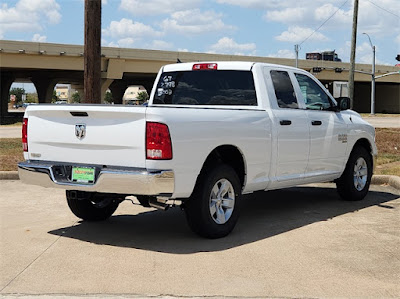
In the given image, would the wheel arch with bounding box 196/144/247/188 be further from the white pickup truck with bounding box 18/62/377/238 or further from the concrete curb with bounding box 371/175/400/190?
the concrete curb with bounding box 371/175/400/190

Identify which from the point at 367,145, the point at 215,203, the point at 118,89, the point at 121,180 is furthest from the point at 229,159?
the point at 118,89

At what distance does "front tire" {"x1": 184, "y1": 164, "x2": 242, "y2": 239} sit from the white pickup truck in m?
0.01

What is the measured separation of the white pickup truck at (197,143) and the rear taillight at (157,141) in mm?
10

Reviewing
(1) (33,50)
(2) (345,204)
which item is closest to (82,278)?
(2) (345,204)

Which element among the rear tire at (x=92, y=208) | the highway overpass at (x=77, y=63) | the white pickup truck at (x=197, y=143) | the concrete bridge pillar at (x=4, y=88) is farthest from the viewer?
the concrete bridge pillar at (x=4, y=88)

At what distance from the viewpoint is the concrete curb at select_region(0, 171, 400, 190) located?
1082 centimetres

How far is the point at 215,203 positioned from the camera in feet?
22.0

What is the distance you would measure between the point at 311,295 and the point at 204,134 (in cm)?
228

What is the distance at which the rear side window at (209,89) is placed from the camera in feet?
25.4

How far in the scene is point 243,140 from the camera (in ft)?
22.7

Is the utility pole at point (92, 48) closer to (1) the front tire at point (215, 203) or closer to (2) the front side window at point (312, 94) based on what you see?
(2) the front side window at point (312, 94)

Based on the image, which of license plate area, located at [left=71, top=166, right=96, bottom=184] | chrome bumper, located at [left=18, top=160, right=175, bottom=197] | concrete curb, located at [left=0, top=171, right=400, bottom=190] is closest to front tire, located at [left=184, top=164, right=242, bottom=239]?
chrome bumper, located at [left=18, top=160, right=175, bottom=197]

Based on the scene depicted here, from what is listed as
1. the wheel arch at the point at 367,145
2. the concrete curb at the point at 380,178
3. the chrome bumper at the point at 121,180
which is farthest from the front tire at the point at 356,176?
the chrome bumper at the point at 121,180

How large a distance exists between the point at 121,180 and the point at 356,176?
4701 millimetres
